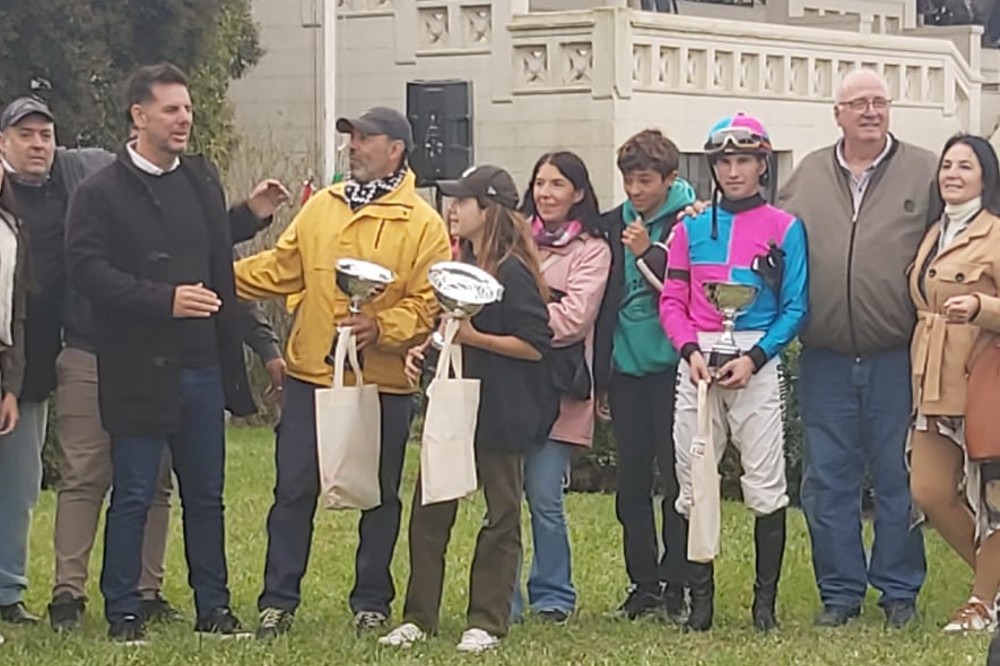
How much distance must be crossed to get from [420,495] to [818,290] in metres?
1.85

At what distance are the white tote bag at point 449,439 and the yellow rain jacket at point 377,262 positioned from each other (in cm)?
A: 32

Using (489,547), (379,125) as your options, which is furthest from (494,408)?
(379,125)

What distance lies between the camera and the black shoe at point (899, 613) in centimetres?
868

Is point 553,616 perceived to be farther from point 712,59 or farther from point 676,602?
point 712,59

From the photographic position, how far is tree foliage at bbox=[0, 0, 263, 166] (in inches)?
590

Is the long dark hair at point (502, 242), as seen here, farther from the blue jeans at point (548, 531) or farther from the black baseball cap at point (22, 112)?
the black baseball cap at point (22, 112)

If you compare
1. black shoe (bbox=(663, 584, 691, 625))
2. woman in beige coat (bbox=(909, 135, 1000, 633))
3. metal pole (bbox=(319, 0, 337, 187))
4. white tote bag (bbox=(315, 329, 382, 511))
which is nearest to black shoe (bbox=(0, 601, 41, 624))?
white tote bag (bbox=(315, 329, 382, 511))

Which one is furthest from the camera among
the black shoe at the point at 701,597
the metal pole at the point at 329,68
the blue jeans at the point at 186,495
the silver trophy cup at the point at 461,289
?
the metal pole at the point at 329,68

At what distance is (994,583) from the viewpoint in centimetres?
853

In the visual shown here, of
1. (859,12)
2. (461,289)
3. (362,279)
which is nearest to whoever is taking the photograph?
(461,289)

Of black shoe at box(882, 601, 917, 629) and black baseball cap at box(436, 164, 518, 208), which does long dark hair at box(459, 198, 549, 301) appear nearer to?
black baseball cap at box(436, 164, 518, 208)

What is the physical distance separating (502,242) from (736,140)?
102cm

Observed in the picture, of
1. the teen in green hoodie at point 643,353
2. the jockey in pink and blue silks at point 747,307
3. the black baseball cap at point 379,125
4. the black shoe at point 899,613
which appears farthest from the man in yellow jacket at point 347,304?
the black shoe at point 899,613

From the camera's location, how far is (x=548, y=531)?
8969 mm
